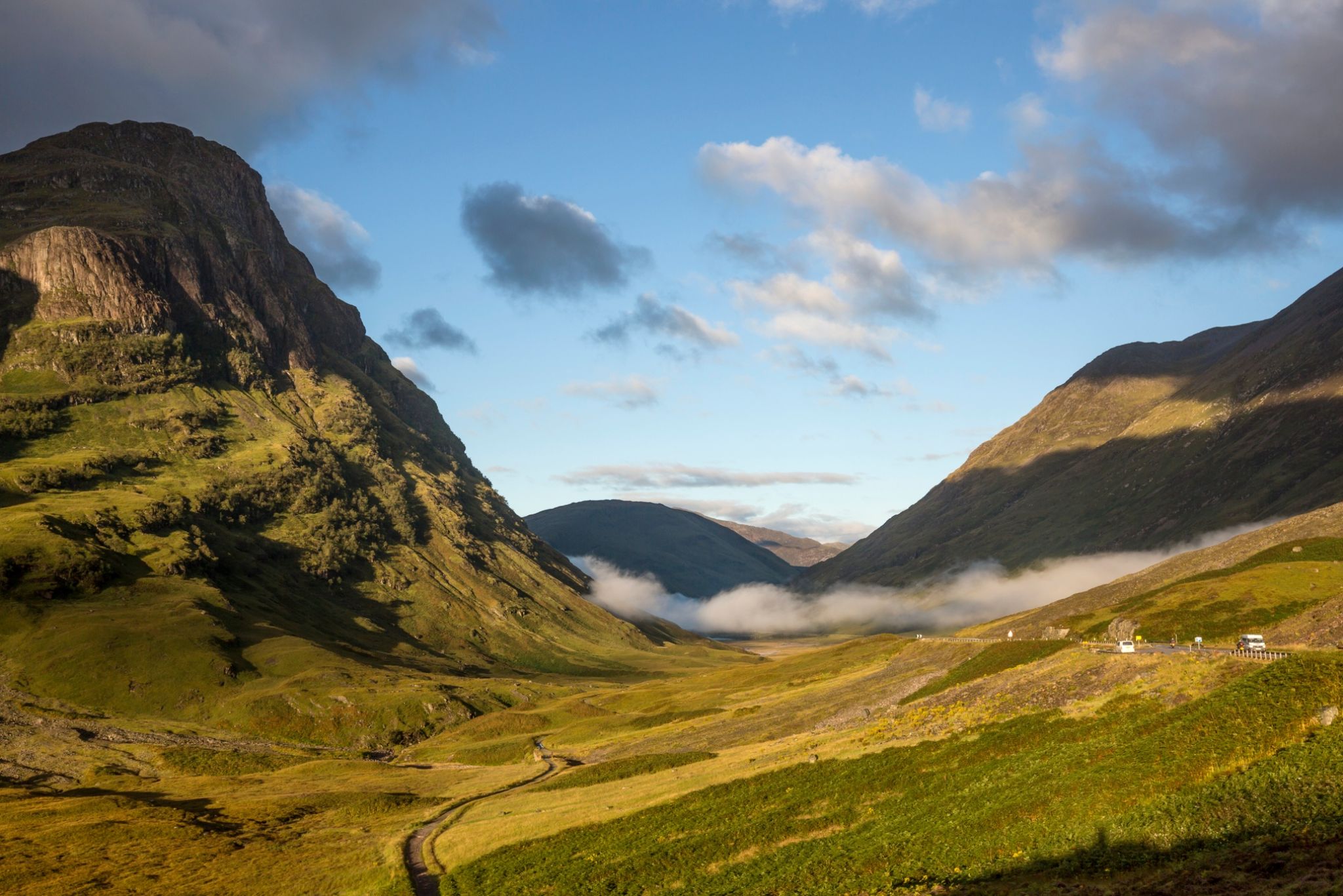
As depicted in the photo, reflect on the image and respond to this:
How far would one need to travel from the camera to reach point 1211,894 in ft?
100

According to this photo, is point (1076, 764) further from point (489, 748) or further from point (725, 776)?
point (489, 748)

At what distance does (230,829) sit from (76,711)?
109 m

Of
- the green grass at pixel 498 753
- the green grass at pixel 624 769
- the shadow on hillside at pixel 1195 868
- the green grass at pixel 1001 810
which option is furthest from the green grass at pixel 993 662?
the green grass at pixel 498 753

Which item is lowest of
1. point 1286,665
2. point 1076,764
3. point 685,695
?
point 685,695

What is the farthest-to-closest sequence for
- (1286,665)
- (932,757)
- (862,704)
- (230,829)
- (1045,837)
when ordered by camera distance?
(862,704)
(230,829)
(932,757)
(1286,665)
(1045,837)

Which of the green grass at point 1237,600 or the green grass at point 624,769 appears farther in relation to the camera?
the green grass at point 1237,600

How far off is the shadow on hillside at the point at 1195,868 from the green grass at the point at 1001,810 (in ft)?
0.72

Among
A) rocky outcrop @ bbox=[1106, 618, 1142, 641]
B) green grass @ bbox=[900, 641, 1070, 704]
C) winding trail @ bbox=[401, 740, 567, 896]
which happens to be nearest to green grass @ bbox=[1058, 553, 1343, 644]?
rocky outcrop @ bbox=[1106, 618, 1142, 641]

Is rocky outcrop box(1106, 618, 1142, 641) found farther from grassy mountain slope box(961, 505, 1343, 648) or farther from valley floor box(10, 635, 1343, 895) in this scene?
valley floor box(10, 635, 1343, 895)

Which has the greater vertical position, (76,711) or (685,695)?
(76,711)

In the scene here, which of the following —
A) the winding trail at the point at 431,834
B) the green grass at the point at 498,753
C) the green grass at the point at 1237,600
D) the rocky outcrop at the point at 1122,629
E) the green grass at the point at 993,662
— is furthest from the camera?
the green grass at the point at 498,753

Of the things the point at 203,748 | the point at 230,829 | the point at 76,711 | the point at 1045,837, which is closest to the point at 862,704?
the point at 1045,837

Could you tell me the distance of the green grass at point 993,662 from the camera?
86.9 m

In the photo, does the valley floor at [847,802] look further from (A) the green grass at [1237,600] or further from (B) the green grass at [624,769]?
(A) the green grass at [1237,600]
